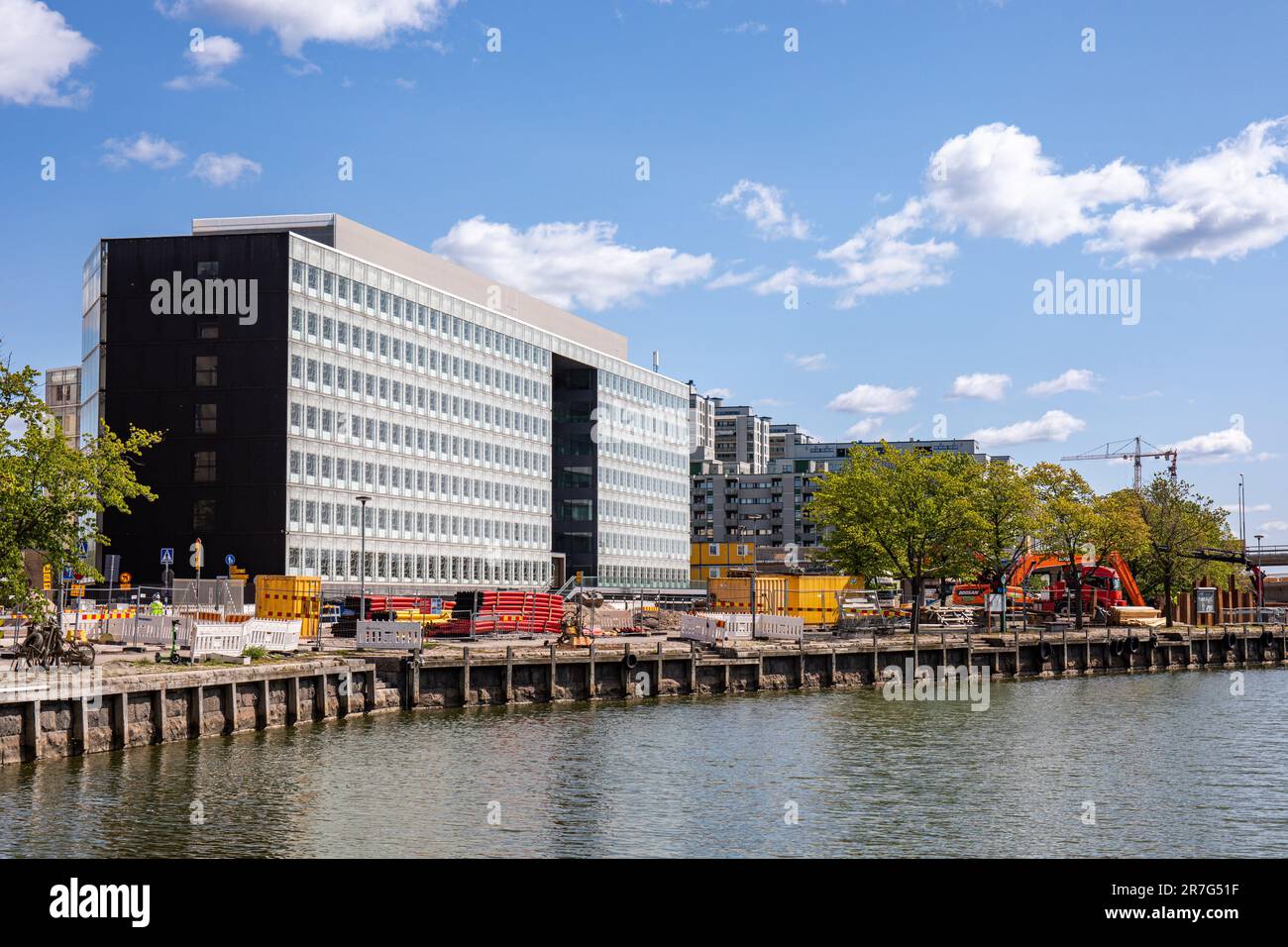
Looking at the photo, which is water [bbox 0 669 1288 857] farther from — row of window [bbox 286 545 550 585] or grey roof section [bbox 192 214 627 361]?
grey roof section [bbox 192 214 627 361]

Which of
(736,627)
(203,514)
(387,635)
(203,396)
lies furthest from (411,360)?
(387,635)

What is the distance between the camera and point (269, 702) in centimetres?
4525

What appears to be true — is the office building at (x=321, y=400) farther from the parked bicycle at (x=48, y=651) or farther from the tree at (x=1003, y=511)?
the parked bicycle at (x=48, y=651)

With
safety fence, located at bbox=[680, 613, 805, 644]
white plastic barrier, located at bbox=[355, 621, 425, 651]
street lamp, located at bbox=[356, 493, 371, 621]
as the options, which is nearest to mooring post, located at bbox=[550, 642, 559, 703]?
white plastic barrier, located at bbox=[355, 621, 425, 651]

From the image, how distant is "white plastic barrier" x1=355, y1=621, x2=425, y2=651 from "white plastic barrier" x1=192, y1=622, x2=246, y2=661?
7.10 m

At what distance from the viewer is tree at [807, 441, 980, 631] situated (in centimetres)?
9400

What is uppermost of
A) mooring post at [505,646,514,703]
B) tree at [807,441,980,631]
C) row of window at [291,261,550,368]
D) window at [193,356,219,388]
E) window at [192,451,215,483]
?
row of window at [291,261,550,368]

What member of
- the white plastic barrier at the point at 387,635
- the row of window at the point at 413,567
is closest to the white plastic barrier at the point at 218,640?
the white plastic barrier at the point at 387,635

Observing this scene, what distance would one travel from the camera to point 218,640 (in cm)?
4728

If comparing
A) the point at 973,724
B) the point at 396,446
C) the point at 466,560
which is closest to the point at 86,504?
the point at 973,724

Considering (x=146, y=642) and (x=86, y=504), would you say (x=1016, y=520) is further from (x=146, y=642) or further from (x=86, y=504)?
(x=86, y=504)

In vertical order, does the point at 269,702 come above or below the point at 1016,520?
below

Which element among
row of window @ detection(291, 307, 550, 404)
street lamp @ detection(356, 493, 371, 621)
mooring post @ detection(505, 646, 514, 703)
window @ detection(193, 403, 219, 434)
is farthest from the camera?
row of window @ detection(291, 307, 550, 404)

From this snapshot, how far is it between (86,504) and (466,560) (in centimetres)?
9314
